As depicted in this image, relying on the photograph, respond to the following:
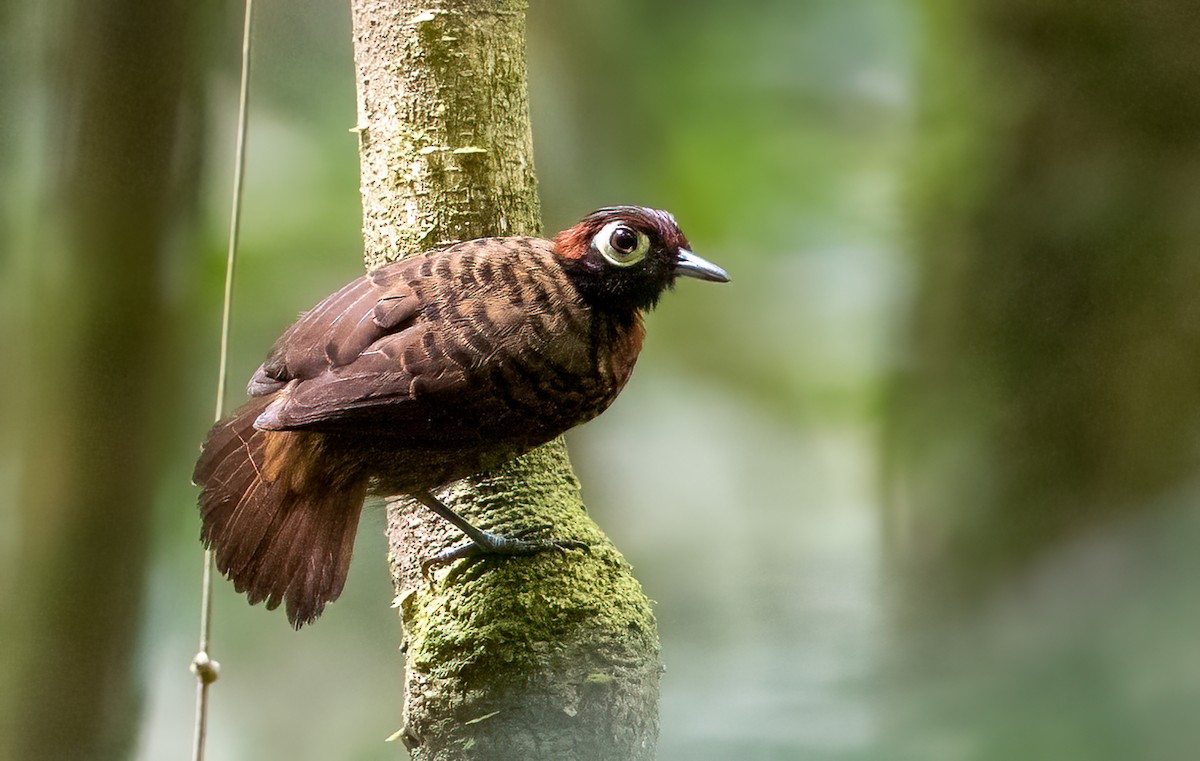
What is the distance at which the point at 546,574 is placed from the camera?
985mm

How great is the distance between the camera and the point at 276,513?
2.81 ft

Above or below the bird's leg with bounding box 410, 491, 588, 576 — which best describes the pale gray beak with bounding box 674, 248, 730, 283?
above

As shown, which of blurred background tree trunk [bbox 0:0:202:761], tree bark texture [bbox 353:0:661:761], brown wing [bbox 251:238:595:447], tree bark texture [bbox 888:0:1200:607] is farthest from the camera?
blurred background tree trunk [bbox 0:0:202:761]

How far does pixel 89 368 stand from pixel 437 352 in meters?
0.68

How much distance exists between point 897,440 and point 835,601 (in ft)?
0.62

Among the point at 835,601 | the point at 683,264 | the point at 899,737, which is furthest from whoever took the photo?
the point at 835,601

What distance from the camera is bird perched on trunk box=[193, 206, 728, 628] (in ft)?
2.59

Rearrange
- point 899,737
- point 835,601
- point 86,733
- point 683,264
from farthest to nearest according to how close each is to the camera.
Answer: point 86,733, point 835,601, point 899,737, point 683,264

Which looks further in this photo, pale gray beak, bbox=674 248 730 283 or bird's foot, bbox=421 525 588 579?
bird's foot, bbox=421 525 588 579

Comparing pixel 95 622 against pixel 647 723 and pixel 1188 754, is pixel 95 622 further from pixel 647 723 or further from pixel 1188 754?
pixel 1188 754

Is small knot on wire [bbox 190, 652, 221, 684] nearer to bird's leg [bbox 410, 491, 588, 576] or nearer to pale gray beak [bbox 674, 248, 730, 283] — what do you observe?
bird's leg [bbox 410, 491, 588, 576]

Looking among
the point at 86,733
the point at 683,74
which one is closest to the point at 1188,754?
the point at 683,74

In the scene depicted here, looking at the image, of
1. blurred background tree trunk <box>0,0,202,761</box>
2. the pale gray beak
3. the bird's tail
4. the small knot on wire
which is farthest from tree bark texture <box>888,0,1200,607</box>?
blurred background tree trunk <box>0,0,202,761</box>

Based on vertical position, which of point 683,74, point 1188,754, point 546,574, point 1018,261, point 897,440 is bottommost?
point 1188,754
